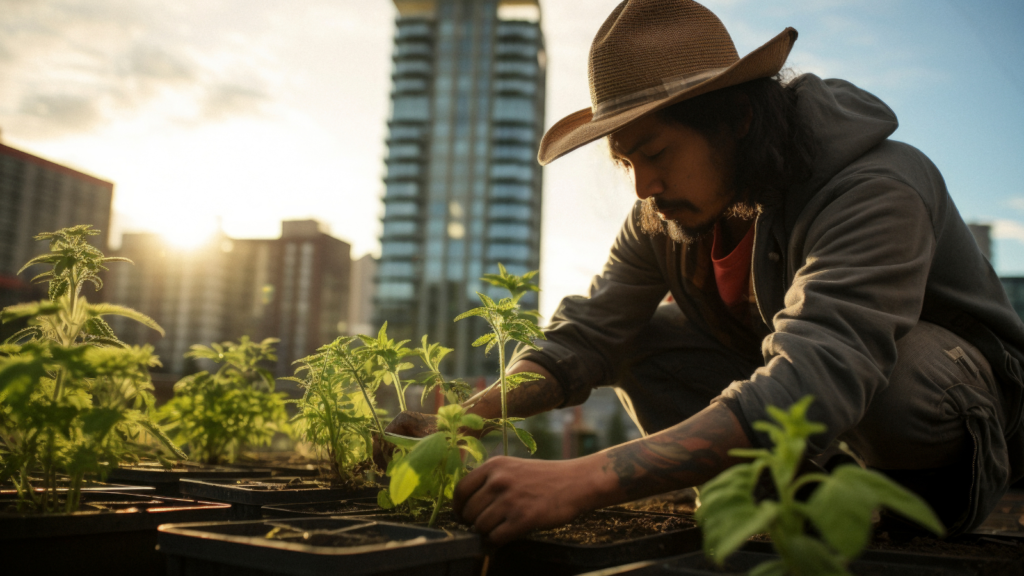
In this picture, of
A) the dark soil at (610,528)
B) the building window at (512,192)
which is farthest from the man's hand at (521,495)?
the building window at (512,192)

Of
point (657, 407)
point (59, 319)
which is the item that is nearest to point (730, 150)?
point (657, 407)

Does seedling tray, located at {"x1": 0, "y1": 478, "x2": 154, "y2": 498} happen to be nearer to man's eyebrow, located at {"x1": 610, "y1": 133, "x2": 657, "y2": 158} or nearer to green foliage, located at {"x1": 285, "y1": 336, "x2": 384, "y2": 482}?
green foliage, located at {"x1": 285, "y1": 336, "x2": 384, "y2": 482}

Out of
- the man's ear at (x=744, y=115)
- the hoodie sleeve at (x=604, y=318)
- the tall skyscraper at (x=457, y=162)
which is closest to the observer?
the man's ear at (x=744, y=115)

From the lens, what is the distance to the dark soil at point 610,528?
1.14m

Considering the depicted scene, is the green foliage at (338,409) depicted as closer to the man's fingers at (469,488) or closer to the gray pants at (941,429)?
the man's fingers at (469,488)

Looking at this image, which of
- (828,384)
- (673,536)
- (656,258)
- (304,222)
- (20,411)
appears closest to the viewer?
(20,411)

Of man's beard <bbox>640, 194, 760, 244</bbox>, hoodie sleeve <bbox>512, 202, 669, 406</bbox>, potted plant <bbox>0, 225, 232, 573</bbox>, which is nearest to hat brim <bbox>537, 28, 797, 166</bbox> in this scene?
man's beard <bbox>640, 194, 760, 244</bbox>

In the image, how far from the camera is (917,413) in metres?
1.35

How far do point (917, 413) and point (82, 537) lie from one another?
5.25ft

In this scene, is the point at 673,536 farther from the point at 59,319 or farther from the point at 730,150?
the point at 59,319

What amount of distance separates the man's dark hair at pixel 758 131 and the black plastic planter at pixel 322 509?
3.74 ft

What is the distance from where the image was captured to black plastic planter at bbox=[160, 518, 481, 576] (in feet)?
2.32

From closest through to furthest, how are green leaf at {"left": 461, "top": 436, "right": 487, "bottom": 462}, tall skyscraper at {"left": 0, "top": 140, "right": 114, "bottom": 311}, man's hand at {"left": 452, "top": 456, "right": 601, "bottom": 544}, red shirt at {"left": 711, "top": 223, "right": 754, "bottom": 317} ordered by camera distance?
man's hand at {"left": 452, "top": 456, "right": 601, "bottom": 544} < green leaf at {"left": 461, "top": 436, "right": 487, "bottom": 462} < red shirt at {"left": 711, "top": 223, "right": 754, "bottom": 317} < tall skyscraper at {"left": 0, "top": 140, "right": 114, "bottom": 311}

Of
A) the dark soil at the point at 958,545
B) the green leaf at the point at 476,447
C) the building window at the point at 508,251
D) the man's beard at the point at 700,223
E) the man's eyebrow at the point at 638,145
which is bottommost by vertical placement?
the dark soil at the point at 958,545
